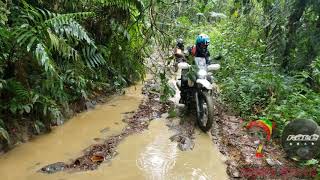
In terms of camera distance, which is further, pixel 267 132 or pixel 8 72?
pixel 267 132

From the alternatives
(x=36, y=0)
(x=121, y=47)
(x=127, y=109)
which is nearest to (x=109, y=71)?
(x=121, y=47)

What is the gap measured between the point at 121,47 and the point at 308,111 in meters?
3.88

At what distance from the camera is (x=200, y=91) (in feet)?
19.6

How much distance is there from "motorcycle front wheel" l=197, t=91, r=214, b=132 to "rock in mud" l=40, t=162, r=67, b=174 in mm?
2257

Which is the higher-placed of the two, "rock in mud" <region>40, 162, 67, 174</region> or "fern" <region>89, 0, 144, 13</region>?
"fern" <region>89, 0, 144, 13</region>

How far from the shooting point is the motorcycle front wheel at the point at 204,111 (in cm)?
568

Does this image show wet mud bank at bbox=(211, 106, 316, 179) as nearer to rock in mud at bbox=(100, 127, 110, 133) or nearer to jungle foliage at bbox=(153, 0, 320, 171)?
jungle foliage at bbox=(153, 0, 320, 171)

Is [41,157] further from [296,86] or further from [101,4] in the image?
[296,86]

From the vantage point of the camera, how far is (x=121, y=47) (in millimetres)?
7801

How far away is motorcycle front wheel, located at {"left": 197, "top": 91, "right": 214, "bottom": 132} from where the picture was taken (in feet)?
18.6

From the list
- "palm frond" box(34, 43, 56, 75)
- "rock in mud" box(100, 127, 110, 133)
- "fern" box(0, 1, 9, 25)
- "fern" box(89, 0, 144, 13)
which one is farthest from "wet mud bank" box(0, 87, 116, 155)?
"fern" box(89, 0, 144, 13)

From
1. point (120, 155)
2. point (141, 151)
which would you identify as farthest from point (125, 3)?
point (120, 155)

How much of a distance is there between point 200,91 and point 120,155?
1771 millimetres

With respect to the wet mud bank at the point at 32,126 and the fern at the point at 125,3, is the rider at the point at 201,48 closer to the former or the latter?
A: the fern at the point at 125,3
